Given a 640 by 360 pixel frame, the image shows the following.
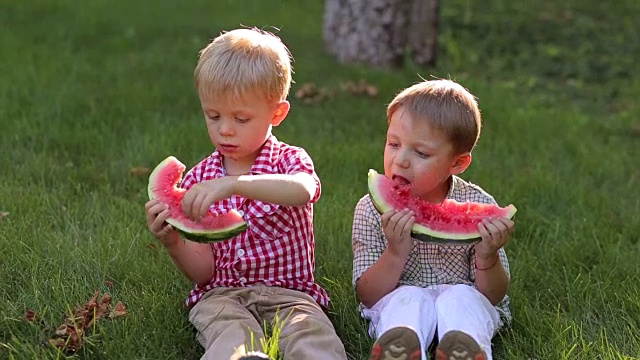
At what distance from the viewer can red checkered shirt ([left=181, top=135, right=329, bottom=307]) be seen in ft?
11.1

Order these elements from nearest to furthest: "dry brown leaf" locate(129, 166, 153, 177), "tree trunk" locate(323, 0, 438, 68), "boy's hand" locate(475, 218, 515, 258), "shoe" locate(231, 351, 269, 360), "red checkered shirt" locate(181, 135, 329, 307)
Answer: "shoe" locate(231, 351, 269, 360) < "boy's hand" locate(475, 218, 515, 258) < "red checkered shirt" locate(181, 135, 329, 307) < "dry brown leaf" locate(129, 166, 153, 177) < "tree trunk" locate(323, 0, 438, 68)

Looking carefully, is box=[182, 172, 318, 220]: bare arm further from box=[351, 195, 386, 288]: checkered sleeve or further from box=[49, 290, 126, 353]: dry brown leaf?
box=[49, 290, 126, 353]: dry brown leaf

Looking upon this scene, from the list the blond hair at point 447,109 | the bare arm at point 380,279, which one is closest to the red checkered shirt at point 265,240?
the bare arm at point 380,279

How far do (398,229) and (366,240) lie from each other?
1.06ft

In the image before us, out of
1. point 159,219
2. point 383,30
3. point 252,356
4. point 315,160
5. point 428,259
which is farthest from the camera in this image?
point 383,30

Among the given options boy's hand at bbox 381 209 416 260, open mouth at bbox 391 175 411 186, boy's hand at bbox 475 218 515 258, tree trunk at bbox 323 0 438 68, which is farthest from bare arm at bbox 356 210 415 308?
tree trunk at bbox 323 0 438 68

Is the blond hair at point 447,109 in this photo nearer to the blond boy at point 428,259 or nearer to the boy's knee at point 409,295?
the blond boy at point 428,259

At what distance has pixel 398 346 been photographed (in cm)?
296

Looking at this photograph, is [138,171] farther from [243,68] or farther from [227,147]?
[243,68]

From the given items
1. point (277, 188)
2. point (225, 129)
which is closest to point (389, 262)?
point (277, 188)

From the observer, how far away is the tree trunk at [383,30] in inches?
310

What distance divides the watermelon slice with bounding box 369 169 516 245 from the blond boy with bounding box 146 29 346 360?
0.26m

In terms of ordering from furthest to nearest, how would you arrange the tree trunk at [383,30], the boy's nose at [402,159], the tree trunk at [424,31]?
the tree trunk at [424,31], the tree trunk at [383,30], the boy's nose at [402,159]

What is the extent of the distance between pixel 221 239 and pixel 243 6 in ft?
29.6
